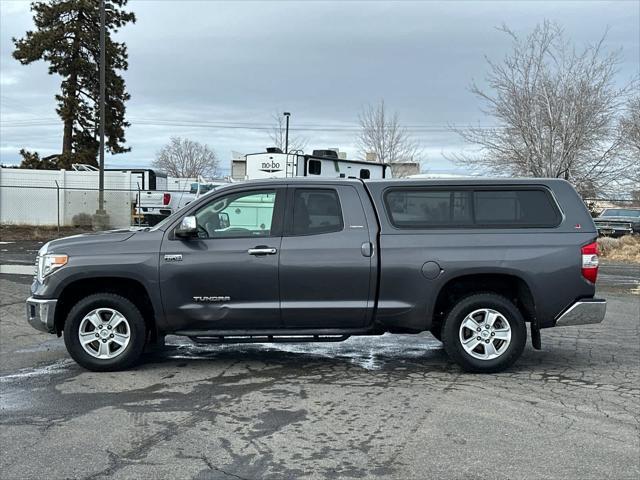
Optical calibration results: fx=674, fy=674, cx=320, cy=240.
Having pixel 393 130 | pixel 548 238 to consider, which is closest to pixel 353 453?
pixel 548 238

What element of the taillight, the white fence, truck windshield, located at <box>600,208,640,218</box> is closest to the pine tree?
the white fence

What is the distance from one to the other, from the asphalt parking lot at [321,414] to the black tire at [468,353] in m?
0.14

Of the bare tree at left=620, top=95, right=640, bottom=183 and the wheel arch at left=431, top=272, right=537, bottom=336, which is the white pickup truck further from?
the wheel arch at left=431, top=272, right=537, bottom=336

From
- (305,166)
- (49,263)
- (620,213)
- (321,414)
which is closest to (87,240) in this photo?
(49,263)

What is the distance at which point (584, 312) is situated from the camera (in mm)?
6488

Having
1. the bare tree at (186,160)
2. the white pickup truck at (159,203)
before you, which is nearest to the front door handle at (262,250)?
the white pickup truck at (159,203)

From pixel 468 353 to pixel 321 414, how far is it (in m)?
1.92

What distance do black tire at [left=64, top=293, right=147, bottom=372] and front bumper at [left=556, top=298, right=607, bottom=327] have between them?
414cm

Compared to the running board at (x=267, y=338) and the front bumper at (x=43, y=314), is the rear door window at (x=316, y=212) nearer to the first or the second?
the running board at (x=267, y=338)

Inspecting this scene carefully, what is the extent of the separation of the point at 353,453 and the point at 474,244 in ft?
9.07

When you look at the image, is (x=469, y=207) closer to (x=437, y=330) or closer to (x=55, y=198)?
(x=437, y=330)

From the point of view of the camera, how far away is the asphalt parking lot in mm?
4316

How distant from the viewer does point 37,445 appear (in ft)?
15.3

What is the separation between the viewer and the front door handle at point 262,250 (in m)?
6.51
